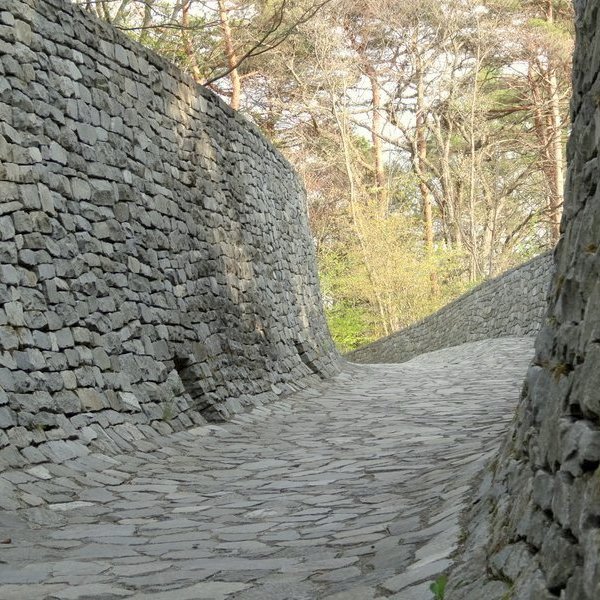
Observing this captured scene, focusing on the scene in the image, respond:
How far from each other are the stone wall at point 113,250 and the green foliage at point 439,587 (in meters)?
3.08

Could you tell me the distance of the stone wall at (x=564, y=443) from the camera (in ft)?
5.70

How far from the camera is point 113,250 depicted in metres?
6.76

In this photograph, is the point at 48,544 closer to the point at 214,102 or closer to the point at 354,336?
the point at 214,102

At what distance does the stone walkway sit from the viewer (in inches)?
122

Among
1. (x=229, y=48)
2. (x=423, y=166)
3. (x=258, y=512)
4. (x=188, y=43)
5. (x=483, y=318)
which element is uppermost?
(x=229, y=48)

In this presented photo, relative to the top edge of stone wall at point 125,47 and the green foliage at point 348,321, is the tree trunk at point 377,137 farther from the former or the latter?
the top edge of stone wall at point 125,47

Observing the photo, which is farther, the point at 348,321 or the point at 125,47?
the point at 348,321

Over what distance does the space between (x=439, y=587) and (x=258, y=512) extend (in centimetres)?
201

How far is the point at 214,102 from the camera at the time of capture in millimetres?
9398

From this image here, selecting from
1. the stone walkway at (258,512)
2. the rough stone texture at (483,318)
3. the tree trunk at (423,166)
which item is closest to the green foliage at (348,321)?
the rough stone texture at (483,318)

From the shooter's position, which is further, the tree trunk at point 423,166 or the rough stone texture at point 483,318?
the tree trunk at point 423,166

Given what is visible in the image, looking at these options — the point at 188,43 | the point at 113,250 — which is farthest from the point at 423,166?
the point at 113,250

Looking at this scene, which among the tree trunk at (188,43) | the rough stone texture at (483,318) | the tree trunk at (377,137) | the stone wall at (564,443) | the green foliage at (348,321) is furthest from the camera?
the green foliage at (348,321)

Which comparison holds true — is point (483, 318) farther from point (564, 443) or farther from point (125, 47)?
point (564, 443)
